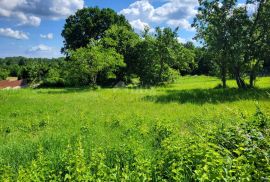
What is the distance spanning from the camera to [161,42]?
47562mm

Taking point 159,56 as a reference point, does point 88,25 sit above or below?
above

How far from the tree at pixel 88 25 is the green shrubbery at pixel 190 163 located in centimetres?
5424

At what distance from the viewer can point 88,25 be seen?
200 feet

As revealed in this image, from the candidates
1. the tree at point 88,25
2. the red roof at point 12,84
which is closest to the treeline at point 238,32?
the tree at point 88,25

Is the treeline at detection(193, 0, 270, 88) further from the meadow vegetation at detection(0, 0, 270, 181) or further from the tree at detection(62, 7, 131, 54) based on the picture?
the tree at detection(62, 7, 131, 54)

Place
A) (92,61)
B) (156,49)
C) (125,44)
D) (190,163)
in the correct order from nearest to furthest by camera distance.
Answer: (190,163), (92,61), (156,49), (125,44)

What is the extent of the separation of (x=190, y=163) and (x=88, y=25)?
5638cm

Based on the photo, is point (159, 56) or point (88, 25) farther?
point (88, 25)

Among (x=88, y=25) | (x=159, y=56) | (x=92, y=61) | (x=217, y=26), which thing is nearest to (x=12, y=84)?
(x=88, y=25)

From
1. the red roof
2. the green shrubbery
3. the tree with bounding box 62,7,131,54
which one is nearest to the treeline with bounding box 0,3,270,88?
the tree with bounding box 62,7,131,54

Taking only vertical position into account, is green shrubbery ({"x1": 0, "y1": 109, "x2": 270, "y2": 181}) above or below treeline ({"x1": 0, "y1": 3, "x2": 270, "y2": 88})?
below

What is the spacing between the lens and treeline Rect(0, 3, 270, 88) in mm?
29891

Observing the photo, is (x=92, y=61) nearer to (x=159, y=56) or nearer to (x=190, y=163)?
(x=159, y=56)

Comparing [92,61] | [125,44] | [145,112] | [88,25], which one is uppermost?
[88,25]
